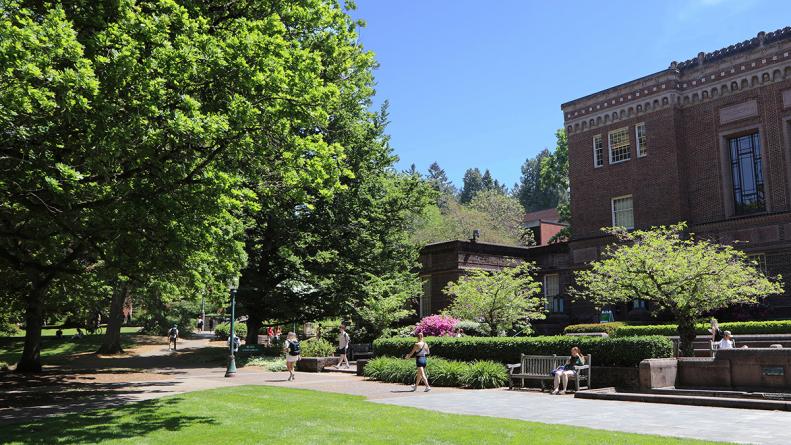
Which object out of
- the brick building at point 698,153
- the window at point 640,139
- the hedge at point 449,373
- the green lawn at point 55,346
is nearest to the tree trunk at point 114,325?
the green lawn at point 55,346

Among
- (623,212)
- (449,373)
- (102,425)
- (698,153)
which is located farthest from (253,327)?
(698,153)

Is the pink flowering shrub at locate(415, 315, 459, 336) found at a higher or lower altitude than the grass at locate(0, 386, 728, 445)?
Answer: higher

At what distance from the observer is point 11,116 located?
9.24m

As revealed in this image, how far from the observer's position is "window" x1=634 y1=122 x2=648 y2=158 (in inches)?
1380

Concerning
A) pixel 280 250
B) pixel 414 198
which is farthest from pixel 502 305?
pixel 280 250

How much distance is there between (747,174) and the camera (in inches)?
1248

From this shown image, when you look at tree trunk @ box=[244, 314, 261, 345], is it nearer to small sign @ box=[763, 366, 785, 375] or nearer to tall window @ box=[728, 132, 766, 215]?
small sign @ box=[763, 366, 785, 375]

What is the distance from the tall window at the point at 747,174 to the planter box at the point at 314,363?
22117 millimetres

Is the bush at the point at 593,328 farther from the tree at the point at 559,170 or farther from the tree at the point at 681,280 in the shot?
the tree at the point at 559,170

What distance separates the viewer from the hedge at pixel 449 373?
18328 mm

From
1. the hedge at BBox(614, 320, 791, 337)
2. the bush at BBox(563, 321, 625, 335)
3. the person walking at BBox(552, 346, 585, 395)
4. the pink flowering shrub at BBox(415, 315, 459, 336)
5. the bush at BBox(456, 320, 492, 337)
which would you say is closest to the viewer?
the person walking at BBox(552, 346, 585, 395)

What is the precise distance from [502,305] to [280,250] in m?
11.0

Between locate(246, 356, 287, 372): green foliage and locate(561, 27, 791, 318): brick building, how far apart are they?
18.9m

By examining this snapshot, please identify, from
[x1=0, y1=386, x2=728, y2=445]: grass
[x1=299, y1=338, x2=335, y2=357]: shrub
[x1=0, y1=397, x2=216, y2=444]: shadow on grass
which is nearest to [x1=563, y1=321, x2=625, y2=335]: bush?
[x1=299, y1=338, x2=335, y2=357]: shrub
